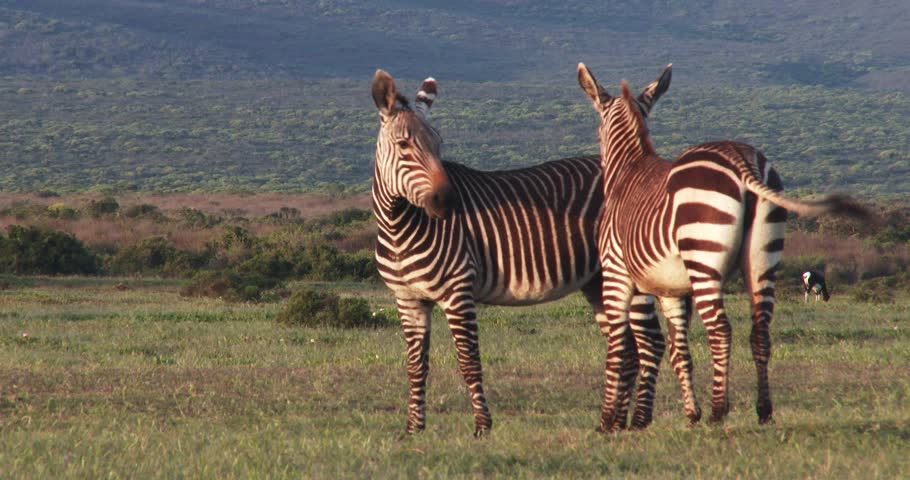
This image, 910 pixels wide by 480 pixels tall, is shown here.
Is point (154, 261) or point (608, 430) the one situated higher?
point (608, 430)

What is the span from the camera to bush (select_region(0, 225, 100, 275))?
26.6 m

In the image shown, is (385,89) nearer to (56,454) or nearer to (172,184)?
(56,454)

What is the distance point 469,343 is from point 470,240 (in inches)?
28.0

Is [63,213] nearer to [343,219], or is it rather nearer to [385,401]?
[343,219]

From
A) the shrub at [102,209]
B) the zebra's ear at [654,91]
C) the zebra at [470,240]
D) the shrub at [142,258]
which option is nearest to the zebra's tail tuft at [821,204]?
the zebra at [470,240]

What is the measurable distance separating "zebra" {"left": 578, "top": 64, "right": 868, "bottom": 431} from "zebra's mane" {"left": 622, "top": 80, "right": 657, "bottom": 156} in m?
0.30

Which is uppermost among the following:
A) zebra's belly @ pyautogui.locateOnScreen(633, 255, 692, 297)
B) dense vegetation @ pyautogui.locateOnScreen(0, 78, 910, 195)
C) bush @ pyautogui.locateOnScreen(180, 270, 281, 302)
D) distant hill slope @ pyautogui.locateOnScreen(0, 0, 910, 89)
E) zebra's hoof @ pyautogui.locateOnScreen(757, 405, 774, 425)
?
zebra's belly @ pyautogui.locateOnScreen(633, 255, 692, 297)

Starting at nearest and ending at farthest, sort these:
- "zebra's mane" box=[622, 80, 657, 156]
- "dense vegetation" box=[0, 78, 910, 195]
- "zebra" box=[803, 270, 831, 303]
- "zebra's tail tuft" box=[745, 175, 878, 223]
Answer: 1. "zebra's tail tuft" box=[745, 175, 878, 223]
2. "zebra's mane" box=[622, 80, 657, 156]
3. "zebra" box=[803, 270, 831, 303]
4. "dense vegetation" box=[0, 78, 910, 195]

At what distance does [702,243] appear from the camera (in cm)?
772

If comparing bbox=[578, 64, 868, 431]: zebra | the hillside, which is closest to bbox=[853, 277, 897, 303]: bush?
bbox=[578, 64, 868, 431]: zebra

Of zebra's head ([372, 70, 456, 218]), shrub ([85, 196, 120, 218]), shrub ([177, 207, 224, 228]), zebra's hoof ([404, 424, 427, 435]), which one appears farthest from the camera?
shrub ([85, 196, 120, 218])

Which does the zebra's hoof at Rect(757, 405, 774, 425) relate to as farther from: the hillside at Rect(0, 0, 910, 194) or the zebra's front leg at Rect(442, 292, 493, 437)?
the hillside at Rect(0, 0, 910, 194)

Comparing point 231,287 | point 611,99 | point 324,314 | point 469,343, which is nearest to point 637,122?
point 611,99

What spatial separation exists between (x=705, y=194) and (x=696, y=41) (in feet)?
545
